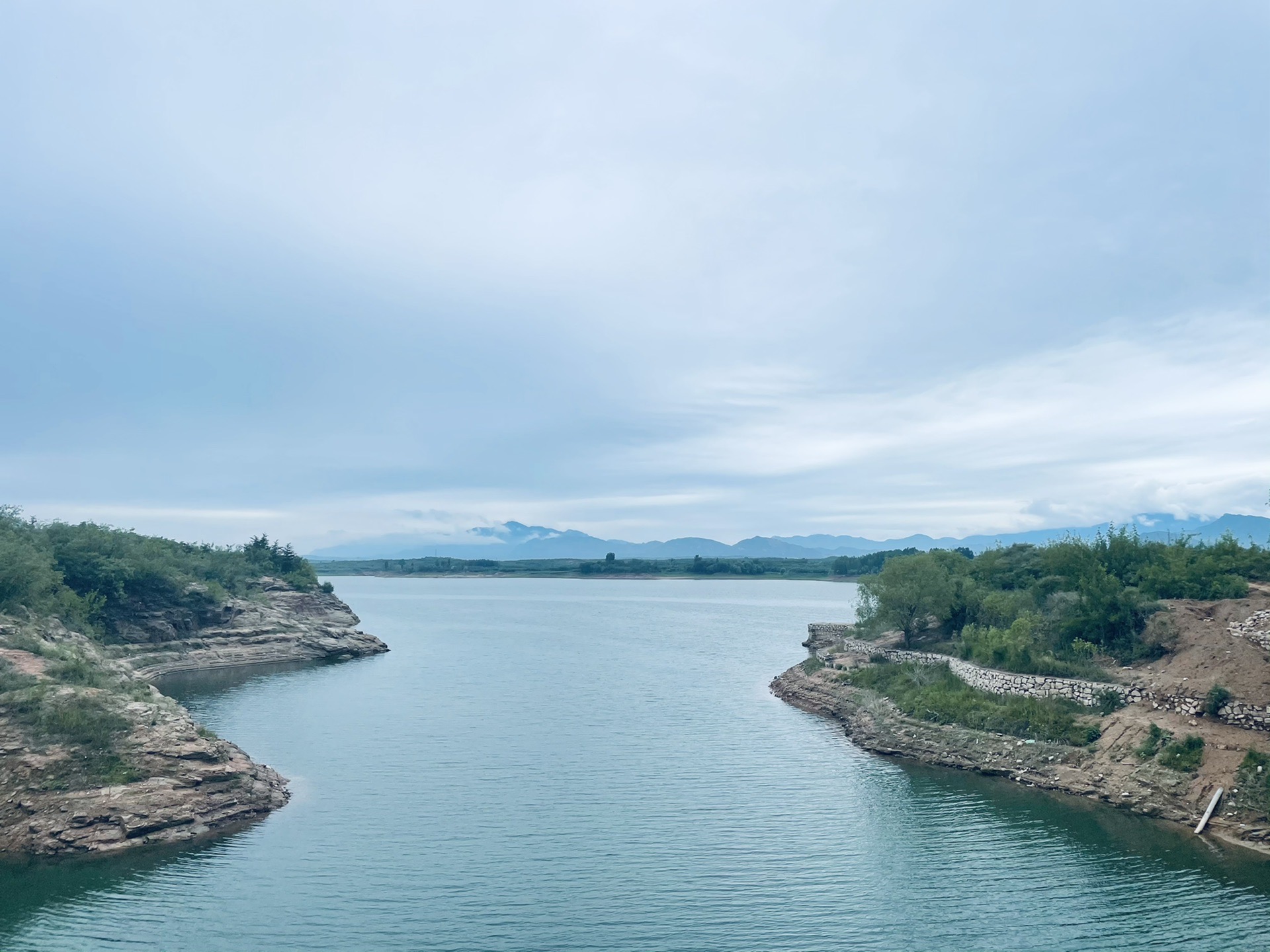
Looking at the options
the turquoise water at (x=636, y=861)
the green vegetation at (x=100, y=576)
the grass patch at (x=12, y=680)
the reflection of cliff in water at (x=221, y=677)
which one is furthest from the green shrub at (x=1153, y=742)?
the green vegetation at (x=100, y=576)

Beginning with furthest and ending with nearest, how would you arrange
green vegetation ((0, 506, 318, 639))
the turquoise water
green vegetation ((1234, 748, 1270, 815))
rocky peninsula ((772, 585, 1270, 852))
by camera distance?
green vegetation ((0, 506, 318, 639)) < rocky peninsula ((772, 585, 1270, 852)) < green vegetation ((1234, 748, 1270, 815)) < the turquoise water

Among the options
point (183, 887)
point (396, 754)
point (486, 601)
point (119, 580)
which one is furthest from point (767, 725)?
point (486, 601)

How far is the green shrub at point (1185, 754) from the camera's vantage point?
32.9 m

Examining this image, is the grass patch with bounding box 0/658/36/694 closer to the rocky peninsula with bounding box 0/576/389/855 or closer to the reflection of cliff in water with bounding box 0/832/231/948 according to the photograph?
the rocky peninsula with bounding box 0/576/389/855

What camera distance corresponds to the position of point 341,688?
67250mm

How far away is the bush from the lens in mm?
34312

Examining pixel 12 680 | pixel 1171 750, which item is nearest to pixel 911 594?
pixel 1171 750

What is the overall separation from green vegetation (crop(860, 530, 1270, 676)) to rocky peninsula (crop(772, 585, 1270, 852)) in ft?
4.67

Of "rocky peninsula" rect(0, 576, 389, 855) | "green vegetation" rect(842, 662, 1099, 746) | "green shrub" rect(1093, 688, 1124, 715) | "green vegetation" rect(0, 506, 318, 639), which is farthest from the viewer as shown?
"green vegetation" rect(0, 506, 318, 639)

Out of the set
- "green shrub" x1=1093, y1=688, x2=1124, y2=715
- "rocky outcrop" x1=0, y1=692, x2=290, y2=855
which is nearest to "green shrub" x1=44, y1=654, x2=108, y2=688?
"rocky outcrop" x1=0, y1=692, x2=290, y2=855

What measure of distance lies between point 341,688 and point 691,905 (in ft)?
161

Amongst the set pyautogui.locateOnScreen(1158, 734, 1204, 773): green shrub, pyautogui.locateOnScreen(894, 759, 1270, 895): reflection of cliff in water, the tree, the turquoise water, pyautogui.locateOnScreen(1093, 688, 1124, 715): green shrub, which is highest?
the tree

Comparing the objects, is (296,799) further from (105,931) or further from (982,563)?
(982,563)

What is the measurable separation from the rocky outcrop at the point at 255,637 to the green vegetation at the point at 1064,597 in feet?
188
